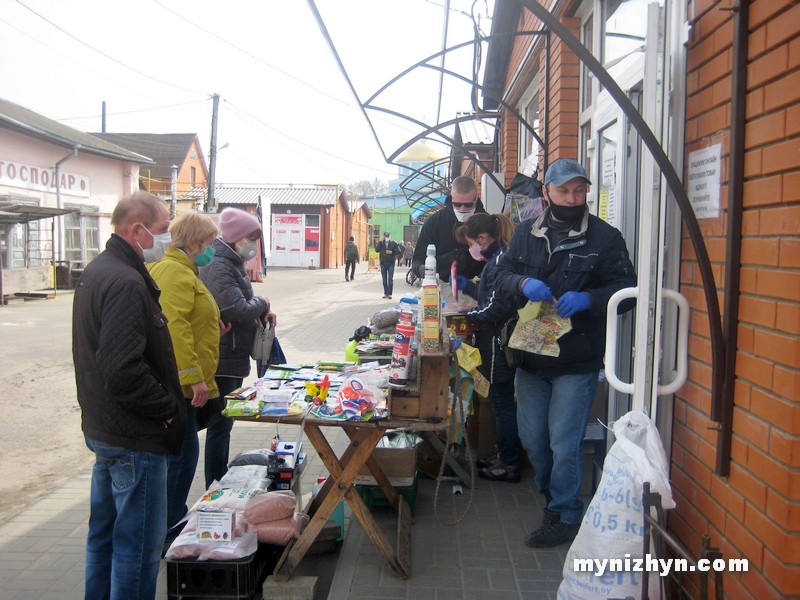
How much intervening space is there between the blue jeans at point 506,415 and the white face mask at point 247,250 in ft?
6.02

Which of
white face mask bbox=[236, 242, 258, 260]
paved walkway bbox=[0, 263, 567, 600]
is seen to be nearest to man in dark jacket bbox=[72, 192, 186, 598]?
paved walkway bbox=[0, 263, 567, 600]

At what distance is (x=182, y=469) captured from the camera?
12.2 feet

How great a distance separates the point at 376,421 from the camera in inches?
125

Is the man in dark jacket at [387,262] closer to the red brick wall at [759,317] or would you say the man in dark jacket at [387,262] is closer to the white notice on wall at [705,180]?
the white notice on wall at [705,180]

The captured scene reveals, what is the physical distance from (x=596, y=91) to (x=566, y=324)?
2.33m

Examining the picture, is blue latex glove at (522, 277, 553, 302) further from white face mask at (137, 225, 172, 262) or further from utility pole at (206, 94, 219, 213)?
utility pole at (206, 94, 219, 213)

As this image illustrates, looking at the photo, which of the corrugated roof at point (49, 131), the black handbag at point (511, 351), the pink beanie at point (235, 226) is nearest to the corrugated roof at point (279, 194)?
the corrugated roof at point (49, 131)

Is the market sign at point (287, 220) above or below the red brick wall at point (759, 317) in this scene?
above

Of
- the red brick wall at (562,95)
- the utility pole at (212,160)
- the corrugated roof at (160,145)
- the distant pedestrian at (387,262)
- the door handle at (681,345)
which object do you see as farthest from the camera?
the corrugated roof at (160,145)

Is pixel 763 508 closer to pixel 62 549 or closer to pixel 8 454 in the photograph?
pixel 62 549

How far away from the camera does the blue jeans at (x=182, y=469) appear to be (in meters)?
3.70

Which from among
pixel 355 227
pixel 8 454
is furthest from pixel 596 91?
pixel 355 227

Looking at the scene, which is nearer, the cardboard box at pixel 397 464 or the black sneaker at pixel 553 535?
the black sneaker at pixel 553 535

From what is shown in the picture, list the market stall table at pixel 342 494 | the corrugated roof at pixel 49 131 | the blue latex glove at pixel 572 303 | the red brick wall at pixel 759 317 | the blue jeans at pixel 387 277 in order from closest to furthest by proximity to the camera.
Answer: the red brick wall at pixel 759 317 < the blue latex glove at pixel 572 303 < the market stall table at pixel 342 494 < the corrugated roof at pixel 49 131 < the blue jeans at pixel 387 277
